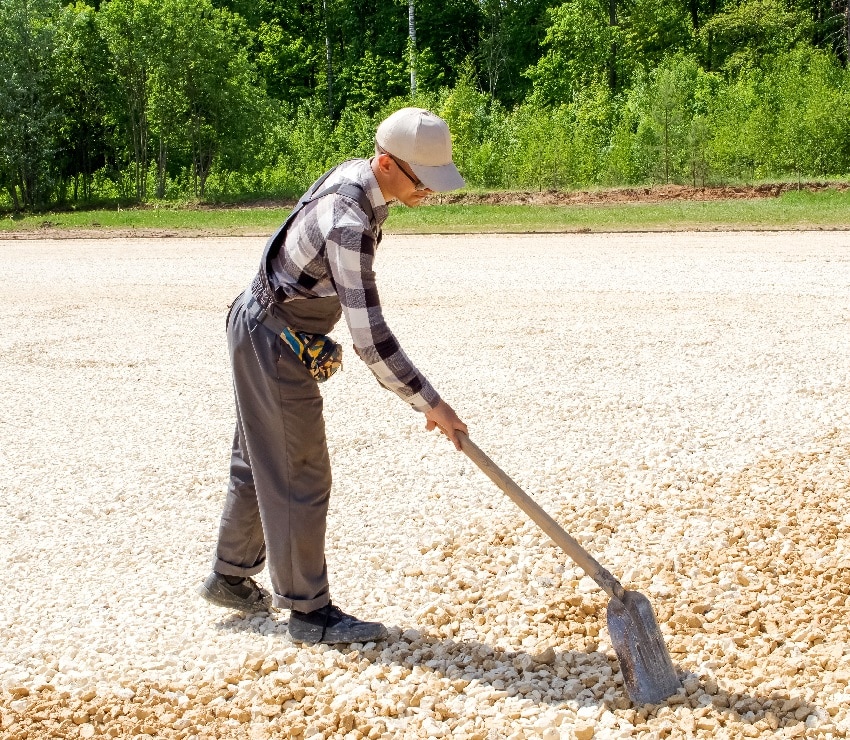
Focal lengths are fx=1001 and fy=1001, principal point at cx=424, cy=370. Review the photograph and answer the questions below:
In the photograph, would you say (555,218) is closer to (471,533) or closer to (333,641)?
(471,533)

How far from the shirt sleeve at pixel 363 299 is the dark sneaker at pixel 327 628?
1040 millimetres

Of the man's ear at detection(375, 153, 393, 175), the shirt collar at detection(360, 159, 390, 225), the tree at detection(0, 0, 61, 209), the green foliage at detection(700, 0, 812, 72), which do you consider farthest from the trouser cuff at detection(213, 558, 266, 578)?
the green foliage at detection(700, 0, 812, 72)

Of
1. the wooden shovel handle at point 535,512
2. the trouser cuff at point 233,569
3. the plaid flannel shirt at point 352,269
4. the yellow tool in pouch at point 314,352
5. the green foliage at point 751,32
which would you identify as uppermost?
the green foliage at point 751,32

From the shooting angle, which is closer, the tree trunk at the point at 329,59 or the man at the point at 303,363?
the man at the point at 303,363

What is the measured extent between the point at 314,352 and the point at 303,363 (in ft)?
0.20

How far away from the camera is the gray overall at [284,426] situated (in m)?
3.43

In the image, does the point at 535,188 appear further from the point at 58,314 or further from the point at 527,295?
the point at 58,314

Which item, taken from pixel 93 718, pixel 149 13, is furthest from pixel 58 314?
pixel 149 13

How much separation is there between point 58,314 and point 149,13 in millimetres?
20463

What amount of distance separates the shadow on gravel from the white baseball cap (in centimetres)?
176

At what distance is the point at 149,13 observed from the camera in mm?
29359

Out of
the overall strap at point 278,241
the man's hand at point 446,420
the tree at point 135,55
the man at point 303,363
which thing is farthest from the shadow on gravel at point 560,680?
the tree at point 135,55

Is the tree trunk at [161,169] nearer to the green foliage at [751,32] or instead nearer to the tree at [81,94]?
the tree at [81,94]

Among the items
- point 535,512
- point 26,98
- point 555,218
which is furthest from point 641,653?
point 26,98
